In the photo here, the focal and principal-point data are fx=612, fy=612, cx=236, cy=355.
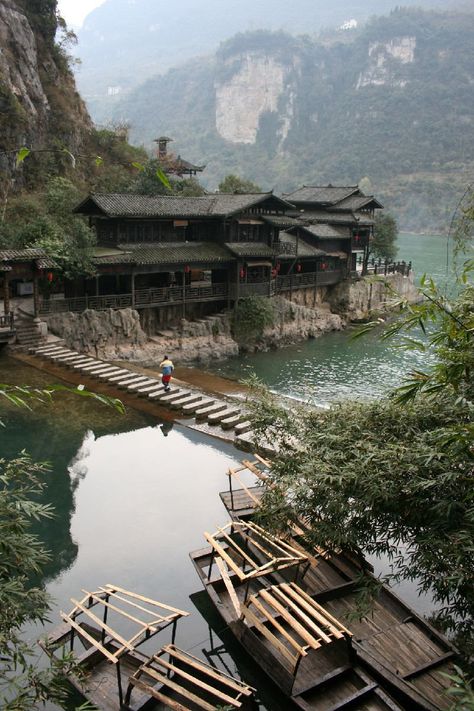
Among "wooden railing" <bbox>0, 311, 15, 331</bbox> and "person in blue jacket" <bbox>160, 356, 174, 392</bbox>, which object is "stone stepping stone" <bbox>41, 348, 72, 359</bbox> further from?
"person in blue jacket" <bbox>160, 356, 174, 392</bbox>

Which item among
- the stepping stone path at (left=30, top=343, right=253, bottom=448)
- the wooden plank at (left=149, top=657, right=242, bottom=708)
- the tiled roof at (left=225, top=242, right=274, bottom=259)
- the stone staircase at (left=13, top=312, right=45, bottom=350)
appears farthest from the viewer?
the tiled roof at (left=225, top=242, right=274, bottom=259)

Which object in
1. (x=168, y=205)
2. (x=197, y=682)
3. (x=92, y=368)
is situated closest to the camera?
(x=197, y=682)

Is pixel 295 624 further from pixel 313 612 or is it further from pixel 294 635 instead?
pixel 294 635

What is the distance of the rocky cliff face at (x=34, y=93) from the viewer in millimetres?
36375

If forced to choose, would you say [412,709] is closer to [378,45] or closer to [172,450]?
[172,450]

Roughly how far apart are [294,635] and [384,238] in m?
47.4

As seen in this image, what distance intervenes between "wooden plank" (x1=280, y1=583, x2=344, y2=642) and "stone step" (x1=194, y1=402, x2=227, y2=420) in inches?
388

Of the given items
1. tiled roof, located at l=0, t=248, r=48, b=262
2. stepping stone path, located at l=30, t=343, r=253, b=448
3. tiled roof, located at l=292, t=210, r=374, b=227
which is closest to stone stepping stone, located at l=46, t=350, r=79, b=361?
stepping stone path, located at l=30, t=343, r=253, b=448

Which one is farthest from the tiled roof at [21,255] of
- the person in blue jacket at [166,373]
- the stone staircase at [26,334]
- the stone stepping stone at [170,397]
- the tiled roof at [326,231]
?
the tiled roof at [326,231]

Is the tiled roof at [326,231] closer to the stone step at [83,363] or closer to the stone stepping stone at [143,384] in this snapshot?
the stone step at [83,363]

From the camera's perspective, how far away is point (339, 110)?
145250 millimetres

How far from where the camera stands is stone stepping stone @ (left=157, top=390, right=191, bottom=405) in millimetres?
19812

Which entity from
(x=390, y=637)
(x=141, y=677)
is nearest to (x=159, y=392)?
(x=390, y=637)

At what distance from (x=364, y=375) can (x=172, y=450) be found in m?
16.1
